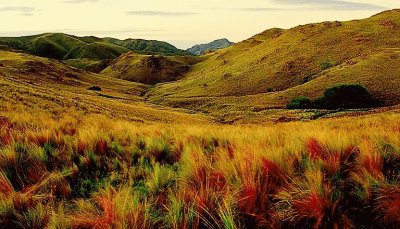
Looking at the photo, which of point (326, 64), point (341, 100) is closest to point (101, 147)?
point (341, 100)

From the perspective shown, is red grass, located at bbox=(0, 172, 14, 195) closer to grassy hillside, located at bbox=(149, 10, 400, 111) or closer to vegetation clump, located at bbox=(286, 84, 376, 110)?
vegetation clump, located at bbox=(286, 84, 376, 110)

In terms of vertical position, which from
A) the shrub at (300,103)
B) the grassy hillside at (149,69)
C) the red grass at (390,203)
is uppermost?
the red grass at (390,203)

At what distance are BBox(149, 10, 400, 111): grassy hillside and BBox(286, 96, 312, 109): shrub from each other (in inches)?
119

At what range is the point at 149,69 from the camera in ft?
554

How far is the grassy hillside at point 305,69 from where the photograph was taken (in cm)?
8350

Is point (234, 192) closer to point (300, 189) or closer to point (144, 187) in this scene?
point (300, 189)

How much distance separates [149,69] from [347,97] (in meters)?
108

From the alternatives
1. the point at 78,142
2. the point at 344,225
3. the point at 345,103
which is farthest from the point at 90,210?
the point at 345,103

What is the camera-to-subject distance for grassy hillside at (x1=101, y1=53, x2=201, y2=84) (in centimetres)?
16425

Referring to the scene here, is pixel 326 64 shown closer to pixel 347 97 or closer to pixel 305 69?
pixel 305 69

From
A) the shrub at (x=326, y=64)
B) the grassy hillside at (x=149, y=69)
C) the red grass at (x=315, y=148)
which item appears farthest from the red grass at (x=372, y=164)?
the grassy hillside at (x=149, y=69)

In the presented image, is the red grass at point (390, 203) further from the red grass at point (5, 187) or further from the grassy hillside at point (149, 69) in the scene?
the grassy hillside at point (149, 69)

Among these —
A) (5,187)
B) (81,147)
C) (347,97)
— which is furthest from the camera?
(347,97)

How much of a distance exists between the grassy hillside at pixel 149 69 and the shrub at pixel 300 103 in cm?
9110
